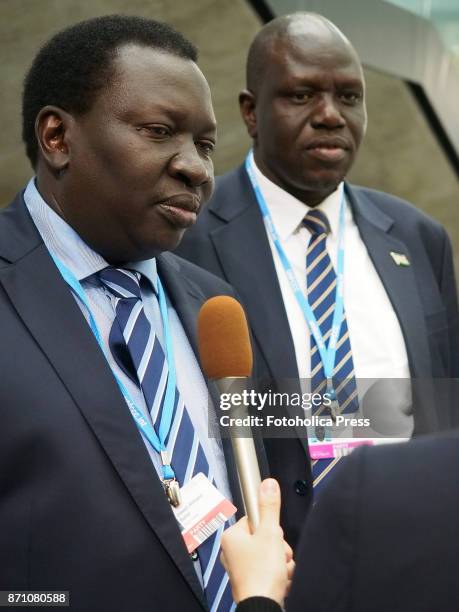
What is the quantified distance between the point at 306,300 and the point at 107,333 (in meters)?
1.07

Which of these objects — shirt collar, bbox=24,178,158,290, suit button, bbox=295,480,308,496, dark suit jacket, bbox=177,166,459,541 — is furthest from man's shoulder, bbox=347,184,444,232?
shirt collar, bbox=24,178,158,290

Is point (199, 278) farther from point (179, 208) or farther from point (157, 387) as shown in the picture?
point (157, 387)

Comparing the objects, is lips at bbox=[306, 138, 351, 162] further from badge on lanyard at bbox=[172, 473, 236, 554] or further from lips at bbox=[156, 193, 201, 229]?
badge on lanyard at bbox=[172, 473, 236, 554]

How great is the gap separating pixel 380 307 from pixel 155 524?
1.46 metres

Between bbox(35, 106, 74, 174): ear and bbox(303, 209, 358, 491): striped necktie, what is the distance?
3.63ft

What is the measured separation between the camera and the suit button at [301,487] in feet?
9.29

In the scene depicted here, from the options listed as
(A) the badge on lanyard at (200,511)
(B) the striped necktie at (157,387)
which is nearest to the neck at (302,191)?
(B) the striped necktie at (157,387)

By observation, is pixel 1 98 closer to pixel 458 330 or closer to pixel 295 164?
pixel 295 164

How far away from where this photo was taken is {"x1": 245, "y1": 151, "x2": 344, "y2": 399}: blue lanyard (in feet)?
9.78

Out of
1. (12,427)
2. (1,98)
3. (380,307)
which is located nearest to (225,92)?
(1,98)

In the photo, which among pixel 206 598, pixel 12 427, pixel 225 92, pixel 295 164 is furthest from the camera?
pixel 225 92

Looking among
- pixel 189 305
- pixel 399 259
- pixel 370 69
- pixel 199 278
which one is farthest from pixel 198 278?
pixel 370 69

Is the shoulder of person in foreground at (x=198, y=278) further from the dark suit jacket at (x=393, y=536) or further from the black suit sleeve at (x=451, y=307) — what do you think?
the dark suit jacket at (x=393, y=536)

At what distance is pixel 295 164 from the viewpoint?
3.29 meters
